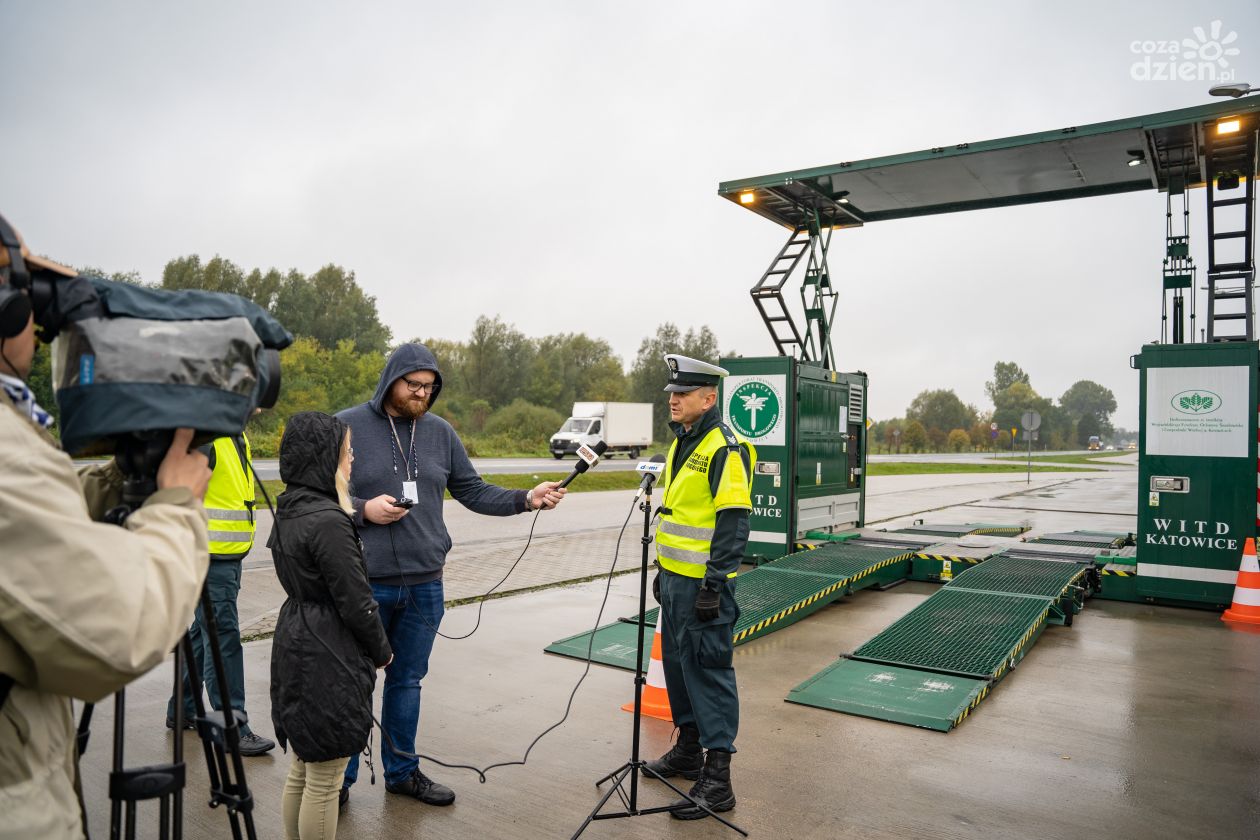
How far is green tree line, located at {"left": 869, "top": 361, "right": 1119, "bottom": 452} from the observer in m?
81.2

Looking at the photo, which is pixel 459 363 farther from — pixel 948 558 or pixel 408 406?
pixel 408 406

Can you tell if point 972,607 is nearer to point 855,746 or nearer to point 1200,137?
point 855,746

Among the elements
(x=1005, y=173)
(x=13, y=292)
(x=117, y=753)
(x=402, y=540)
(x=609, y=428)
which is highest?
(x=1005, y=173)

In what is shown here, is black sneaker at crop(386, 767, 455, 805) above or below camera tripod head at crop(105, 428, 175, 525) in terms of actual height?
below

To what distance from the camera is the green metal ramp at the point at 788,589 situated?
265 inches

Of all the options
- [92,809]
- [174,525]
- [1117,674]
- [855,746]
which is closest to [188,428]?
[174,525]

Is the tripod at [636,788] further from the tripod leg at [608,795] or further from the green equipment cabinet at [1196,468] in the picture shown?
the green equipment cabinet at [1196,468]

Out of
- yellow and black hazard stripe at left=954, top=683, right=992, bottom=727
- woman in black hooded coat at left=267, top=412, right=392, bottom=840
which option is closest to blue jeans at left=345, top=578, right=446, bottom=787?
woman in black hooded coat at left=267, top=412, right=392, bottom=840

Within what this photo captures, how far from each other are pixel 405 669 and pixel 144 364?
271cm

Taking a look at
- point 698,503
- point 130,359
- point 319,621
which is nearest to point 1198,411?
point 698,503

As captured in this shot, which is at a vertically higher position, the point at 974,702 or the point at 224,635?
the point at 224,635

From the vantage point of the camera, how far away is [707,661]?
13.3ft

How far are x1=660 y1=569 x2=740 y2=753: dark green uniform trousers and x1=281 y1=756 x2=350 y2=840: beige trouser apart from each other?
1.72 metres

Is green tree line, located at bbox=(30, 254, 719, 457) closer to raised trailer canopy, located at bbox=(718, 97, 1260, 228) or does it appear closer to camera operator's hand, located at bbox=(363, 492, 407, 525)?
raised trailer canopy, located at bbox=(718, 97, 1260, 228)
